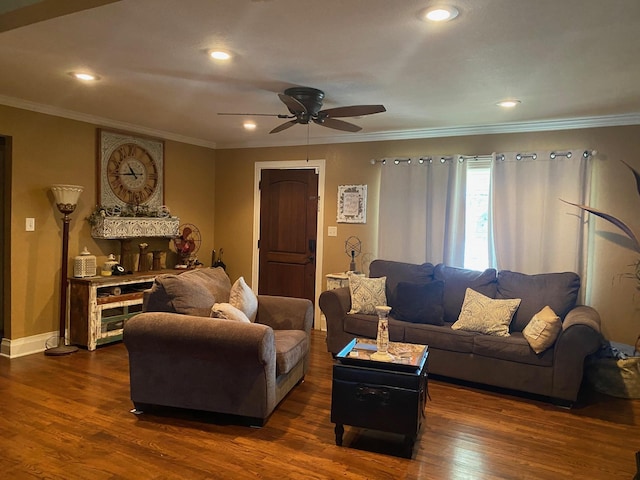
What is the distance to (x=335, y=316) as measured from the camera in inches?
176

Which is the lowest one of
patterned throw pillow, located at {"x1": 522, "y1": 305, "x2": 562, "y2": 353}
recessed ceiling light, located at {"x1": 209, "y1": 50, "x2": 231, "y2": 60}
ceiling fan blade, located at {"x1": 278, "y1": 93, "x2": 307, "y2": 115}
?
patterned throw pillow, located at {"x1": 522, "y1": 305, "x2": 562, "y2": 353}

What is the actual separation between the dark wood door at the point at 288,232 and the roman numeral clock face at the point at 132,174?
1419 mm

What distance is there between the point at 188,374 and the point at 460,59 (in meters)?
2.62

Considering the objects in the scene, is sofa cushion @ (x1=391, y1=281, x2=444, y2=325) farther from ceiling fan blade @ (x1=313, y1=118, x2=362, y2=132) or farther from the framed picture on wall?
ceiling fan blade @ (x1=313, y1=118, x2=362, y2=132)

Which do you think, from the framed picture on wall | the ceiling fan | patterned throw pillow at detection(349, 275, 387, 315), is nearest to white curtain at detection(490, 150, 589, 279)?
patterned throw pillow at detection(349, 275, 387, 315)

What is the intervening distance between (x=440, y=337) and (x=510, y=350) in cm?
56

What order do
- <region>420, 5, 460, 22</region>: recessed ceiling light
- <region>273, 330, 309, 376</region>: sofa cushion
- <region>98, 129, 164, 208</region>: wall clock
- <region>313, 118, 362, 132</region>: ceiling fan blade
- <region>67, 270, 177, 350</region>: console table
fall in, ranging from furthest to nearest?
<region>98, 129, 164, 208</region>: wall clock, <region>67, 270, 177, 350</region>: console table, <region>313, 118, 362, 132</region>: ceiling fan blade, <region>273, 330, 309, 376</region>: sofa cushion, <region>420, 5, 460, 22</region>: recessed ceiling light

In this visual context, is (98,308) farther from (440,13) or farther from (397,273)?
(440,13)

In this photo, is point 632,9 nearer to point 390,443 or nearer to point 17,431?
point 390,443

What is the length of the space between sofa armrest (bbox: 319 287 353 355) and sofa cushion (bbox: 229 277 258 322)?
94 centimetres

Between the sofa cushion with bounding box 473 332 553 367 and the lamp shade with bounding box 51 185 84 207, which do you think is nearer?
the sofa cushion with bounding box 473 332 553 367

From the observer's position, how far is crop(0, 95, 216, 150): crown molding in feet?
14.0

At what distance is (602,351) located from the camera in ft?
13.2

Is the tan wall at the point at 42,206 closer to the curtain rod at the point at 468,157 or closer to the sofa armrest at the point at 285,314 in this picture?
the sofa armrest at the point at 285,314
